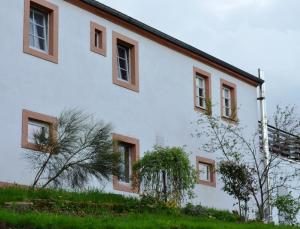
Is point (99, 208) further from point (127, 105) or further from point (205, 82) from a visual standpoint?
point (205, 82)

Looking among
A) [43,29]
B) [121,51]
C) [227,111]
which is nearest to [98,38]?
[121,51]

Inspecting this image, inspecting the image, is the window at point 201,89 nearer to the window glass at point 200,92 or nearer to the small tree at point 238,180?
the window glass at point 200,92

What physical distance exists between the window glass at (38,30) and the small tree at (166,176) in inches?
224

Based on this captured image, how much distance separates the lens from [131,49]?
2822 centimetres

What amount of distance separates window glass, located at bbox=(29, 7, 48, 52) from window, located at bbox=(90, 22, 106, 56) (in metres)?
1.93

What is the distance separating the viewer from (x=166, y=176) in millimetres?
20688

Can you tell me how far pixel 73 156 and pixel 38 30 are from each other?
5.30m

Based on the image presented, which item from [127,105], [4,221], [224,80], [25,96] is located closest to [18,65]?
[25,96]

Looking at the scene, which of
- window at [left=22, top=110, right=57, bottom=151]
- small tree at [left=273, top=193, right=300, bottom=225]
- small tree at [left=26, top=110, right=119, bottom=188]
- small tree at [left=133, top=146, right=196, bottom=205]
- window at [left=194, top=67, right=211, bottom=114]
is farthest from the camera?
window at [left=194, top=67, right=211, bottom=114]

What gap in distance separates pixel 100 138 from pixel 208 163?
34.4 feet

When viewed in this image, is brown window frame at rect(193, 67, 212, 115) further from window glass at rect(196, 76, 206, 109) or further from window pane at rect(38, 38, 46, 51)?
window pane at rect(38, 38, 46, 51)

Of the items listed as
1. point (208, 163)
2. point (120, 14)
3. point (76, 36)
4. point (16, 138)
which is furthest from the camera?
point (208, 163)

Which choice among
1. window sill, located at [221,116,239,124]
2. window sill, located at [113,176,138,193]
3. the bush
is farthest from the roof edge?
the bush

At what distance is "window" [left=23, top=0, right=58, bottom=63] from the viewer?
24.0m
